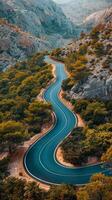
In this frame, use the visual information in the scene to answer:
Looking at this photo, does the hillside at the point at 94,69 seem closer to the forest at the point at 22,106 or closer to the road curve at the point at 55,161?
the road curve at the point at 55,161

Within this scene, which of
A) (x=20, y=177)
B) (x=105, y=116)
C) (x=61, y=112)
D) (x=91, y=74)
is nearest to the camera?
(x=20, y=177)

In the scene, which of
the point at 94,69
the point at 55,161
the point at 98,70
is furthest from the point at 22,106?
the point at 55,161

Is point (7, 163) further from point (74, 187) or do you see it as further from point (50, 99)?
point (50, 99)

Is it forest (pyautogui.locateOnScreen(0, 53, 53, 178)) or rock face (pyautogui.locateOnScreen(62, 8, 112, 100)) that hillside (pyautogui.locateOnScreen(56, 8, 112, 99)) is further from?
forest (pyautogui.locateOnScreen(0, 53, 53, 178))

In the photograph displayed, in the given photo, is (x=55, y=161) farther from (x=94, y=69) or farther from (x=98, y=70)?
(x=94, y=69)

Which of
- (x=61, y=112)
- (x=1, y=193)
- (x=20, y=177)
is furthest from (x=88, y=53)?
(x=1, y=193)

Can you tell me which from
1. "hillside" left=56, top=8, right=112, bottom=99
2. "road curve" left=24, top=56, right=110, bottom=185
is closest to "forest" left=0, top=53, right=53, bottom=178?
"road curve" left=24, top=56, right=110, bottom=185

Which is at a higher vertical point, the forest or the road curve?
the forest
